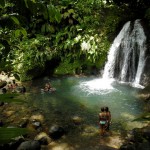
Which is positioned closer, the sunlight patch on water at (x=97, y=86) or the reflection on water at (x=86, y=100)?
the reflection on water at (x=86, y=100)

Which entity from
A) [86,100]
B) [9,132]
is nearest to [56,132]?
[86,100]

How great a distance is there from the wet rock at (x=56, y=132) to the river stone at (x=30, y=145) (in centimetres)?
92

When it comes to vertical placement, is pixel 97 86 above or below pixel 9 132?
below

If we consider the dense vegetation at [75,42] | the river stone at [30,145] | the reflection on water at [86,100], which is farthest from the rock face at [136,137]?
the dense vegetation at [75,42]

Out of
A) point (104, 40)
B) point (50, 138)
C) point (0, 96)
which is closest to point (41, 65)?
point (104, 40)

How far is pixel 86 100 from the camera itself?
1350 centimetres

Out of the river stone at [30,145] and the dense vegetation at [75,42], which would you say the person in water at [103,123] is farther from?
the dense vegetation at [75,42]

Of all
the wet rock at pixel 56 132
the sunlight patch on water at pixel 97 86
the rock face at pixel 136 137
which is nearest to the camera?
the rock face at pixel 136 137

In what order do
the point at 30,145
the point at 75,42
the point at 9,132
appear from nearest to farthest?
1. the point at 9,132
2. the point at 30,145
3. the point at 75,42

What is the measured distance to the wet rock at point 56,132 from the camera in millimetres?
9711

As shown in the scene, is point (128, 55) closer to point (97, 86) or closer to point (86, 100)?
point (97, 86)

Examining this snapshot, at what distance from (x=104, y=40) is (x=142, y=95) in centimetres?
630

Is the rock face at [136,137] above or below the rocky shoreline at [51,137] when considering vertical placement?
above

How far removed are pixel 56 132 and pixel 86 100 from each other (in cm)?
405
